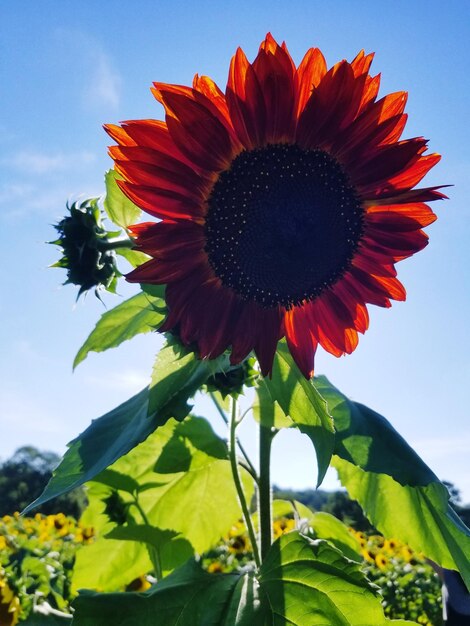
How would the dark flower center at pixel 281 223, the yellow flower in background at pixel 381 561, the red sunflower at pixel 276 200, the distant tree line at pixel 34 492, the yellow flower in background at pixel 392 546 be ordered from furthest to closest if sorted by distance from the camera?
the distant tree line at pixel 34 492
the yellow flower in background at pixel 392 546
the yellow flower in background at pixel 381 561
the dark flower center at pixel 281 223
the red sunflower at pixel 276 200

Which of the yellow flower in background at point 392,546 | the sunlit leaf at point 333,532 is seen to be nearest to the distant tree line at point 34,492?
the yellow flower in background at point 392,546

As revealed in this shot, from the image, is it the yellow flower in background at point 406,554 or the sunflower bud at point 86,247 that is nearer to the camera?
the sunflower bud at point 86,247

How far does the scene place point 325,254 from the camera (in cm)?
113

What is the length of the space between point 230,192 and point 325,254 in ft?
0.63

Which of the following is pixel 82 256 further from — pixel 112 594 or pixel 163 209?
pixel 112 594

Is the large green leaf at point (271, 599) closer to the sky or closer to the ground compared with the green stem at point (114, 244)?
closer to the ground

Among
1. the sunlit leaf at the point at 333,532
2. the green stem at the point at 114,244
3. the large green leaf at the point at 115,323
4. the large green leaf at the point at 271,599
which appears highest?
the green stem at the point at 114,244

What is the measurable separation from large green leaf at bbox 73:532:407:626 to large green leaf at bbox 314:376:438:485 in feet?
0.52

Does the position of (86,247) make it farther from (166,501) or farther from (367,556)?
(367,556)

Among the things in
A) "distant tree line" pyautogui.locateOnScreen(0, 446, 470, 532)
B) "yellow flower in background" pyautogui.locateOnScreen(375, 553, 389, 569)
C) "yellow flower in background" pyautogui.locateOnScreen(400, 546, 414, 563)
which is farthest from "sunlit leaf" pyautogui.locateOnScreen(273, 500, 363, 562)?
"distant tree line" pyautogui.locateOnScreen(0, 446, 470, 532)

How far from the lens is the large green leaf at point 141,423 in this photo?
1.00 meters

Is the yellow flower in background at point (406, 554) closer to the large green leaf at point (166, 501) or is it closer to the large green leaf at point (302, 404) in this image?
the large green leaf at point (166, 501)

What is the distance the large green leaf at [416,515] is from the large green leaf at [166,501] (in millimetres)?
303

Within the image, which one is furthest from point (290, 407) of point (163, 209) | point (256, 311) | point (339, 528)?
point (339, 528)
